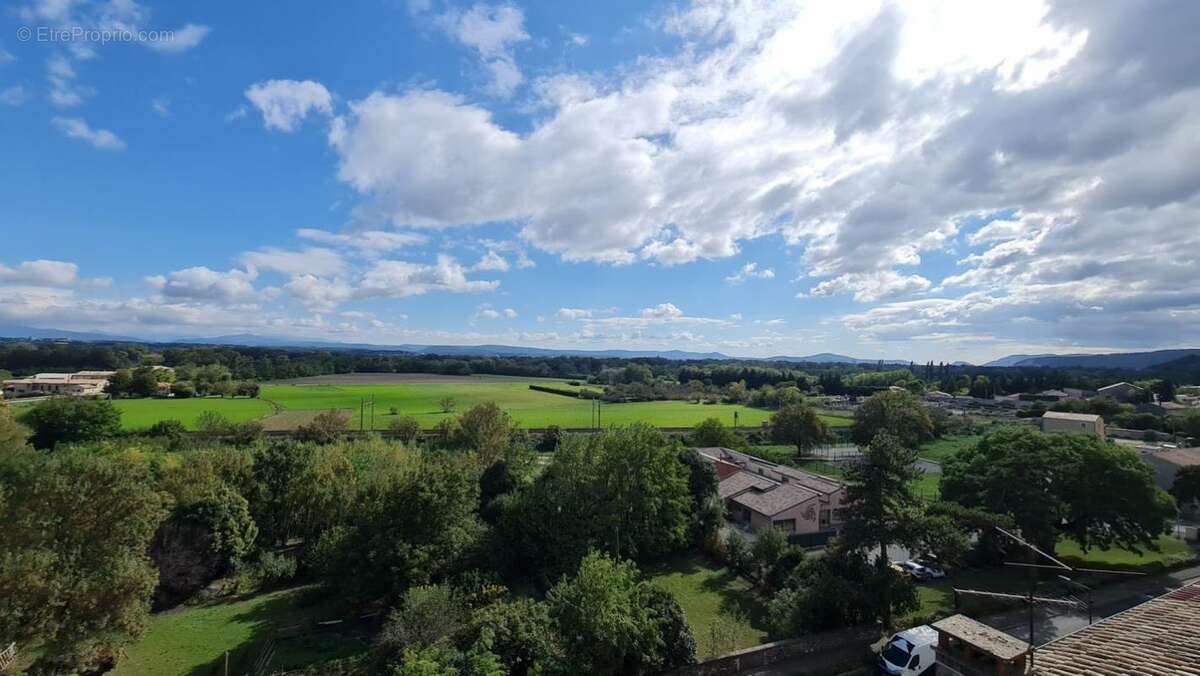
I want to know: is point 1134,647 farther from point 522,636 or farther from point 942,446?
point 942,446

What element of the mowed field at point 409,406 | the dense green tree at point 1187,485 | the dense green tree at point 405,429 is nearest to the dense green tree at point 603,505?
the mowed field at point 409,406

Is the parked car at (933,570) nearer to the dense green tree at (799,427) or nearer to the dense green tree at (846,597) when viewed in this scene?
the dense green tree at (846,597)

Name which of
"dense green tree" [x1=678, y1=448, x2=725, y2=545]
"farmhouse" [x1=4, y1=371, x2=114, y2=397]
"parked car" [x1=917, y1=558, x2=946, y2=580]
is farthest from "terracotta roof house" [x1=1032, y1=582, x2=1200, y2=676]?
"farmhouse" [x1=4, y1=371, x2=114, y2=397]

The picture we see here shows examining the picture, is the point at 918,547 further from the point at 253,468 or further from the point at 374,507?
the point at 253,468

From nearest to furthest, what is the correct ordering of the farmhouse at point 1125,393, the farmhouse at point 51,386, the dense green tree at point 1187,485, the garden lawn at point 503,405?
the dense green tree at point 1187,485 → the garden lawn at point 503,405 → the farmhouse at point 51,386 → the farmhouse at point 1125,393

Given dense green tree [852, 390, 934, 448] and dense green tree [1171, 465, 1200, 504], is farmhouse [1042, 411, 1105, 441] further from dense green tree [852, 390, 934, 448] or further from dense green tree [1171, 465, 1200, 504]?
dense green tree [1171, 465, 1200, 504]

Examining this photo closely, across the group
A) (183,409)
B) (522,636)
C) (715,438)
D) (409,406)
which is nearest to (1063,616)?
(522,636)
